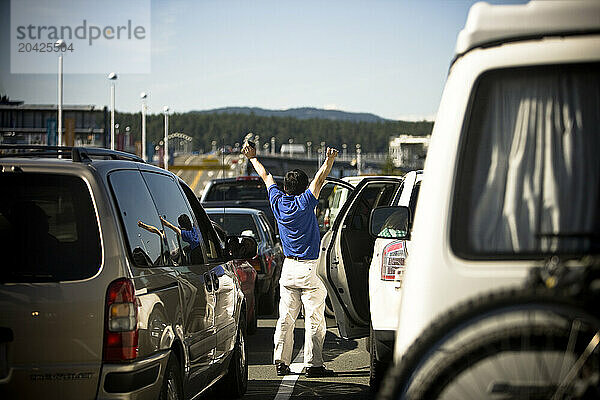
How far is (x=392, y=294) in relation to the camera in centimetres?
778

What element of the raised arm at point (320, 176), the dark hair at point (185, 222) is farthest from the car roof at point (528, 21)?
the raised arm at point (320, 176)

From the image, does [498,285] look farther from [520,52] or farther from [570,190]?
[520,52]

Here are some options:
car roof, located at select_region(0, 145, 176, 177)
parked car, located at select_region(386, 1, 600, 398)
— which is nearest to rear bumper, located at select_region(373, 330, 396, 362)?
car roof, located at select_region(0, 145, 176, 177)

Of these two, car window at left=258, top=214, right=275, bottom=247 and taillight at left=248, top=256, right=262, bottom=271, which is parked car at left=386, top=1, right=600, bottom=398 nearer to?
taillight at left=248, top=256, right=262, bottom=271

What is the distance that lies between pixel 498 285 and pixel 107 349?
7.61ft

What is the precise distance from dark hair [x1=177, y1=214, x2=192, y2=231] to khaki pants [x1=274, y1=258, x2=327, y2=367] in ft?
8.83

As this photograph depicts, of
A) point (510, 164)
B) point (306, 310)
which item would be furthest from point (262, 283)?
point (510, 164)

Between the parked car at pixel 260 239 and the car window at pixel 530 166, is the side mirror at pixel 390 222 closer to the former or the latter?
the car window at pixel 530 166

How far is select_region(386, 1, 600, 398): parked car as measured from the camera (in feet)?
11.1

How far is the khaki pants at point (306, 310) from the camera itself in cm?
949

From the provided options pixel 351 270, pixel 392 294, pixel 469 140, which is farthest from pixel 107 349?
pixel 351 270

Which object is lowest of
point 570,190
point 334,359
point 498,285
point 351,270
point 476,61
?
point 334,359

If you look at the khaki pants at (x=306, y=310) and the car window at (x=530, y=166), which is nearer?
the car window at (x=530, y=166)

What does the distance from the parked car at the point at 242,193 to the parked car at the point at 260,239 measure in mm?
2804
